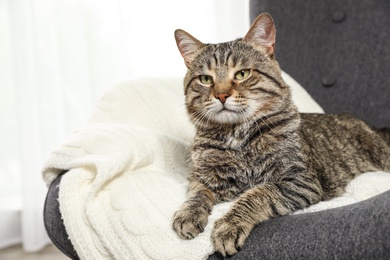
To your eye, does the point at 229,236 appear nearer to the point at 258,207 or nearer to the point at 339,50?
the point at 258,207

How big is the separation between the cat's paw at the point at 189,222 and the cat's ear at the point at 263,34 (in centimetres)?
57

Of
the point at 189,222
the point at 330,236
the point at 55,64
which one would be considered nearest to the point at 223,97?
the point at 189,222

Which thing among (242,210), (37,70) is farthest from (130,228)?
(37,70)

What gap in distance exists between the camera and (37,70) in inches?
107

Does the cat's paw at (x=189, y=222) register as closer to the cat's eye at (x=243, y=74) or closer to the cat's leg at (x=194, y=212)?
the cat's leg at (x=194, y=212)

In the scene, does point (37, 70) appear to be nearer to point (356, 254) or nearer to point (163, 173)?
point (163, 173)

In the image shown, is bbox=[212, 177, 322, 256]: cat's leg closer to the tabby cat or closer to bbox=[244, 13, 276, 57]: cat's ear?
the tabby cat

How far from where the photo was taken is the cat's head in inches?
54.4

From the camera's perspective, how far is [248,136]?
1433 mm

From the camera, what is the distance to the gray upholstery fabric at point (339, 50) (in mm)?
2207

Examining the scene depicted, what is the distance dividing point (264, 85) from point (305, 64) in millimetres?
1003

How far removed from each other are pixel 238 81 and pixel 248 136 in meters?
0.17

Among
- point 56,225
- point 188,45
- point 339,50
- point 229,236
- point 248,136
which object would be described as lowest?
point 56,225

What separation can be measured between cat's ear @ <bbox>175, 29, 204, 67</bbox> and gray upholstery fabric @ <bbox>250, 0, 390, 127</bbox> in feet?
2.93
